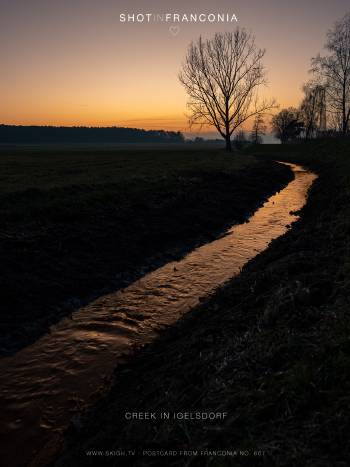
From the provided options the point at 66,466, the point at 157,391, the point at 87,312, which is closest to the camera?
the point at 66,466

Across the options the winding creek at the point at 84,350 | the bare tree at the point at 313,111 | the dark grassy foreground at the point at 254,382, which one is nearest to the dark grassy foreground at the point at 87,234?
the winding creek at the point at 84,350

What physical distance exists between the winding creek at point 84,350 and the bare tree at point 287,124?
11300 cm

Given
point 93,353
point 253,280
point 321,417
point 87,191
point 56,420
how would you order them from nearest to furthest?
point 321,417
point 56,420
point 93,353
point 253,280
point 87,191

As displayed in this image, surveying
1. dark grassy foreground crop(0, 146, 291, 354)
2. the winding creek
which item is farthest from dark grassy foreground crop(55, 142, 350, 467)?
dark grassy foreground crop(0, 146, 291, 354)

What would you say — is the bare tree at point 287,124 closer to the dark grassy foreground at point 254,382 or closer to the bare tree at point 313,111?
the bare tree at point 313,111

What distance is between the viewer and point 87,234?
44.2 feet

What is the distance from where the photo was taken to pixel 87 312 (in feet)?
30.4

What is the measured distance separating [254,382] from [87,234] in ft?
33.0

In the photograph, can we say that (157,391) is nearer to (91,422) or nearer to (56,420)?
(91,422)

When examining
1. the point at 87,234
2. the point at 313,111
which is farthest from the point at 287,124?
the point at 87,234

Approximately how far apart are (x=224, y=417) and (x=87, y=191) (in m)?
16.2

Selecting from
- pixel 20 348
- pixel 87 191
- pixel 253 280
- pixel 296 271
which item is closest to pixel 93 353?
pixel 20 348

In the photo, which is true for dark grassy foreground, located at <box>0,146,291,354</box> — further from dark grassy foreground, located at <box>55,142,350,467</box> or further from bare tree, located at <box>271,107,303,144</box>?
bare tree, located at <box>271,107,303,144</box>

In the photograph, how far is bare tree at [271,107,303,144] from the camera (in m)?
116
